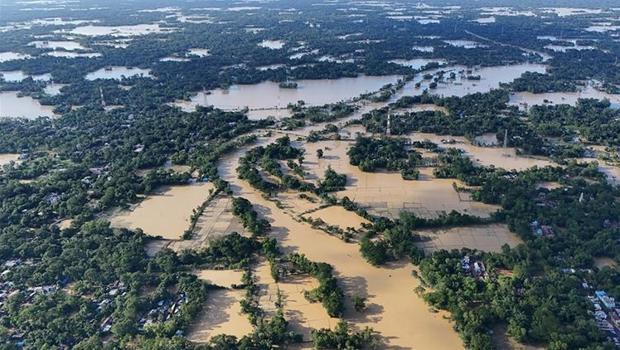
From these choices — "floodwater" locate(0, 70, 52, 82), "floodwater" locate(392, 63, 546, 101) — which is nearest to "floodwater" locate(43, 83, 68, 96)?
"floodwater" locate(0, 70, 52, 82)

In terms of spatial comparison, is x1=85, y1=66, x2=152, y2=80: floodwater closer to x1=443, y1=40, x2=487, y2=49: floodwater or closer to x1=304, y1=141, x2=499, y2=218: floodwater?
x1=304, y1=141, x2=499, y2=218: floodwater

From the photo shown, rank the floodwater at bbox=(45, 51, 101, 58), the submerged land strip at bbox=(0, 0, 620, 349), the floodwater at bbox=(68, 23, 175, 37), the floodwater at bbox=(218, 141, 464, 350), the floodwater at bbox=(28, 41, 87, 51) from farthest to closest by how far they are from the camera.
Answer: the floodwater at bbox=(68, 23, 175, 37) < the floodwater at bbox=(28, 41, 87, 51) < the floodwater at bbox=(45, 51, 101, 58) < the submerged land strip at bbox=(0, 0, 620, 349) < the floodwater at bbox=(218, 141, 464, 350)

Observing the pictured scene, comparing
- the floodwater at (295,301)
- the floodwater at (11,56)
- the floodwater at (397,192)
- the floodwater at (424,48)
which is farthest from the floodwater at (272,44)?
the floodwater at (295,301)

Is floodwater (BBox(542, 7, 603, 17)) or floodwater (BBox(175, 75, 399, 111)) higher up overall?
floodwater (BBox(542, 7, 603, 17))

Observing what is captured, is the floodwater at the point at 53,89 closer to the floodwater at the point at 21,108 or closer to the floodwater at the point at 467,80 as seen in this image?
the floodwater at the point at 21,108

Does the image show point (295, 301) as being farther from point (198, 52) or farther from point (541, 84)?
point (198, 52)

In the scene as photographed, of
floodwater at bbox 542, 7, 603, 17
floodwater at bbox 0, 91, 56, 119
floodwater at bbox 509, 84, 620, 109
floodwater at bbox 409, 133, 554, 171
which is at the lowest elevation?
floodwater at bbox 409, 133, 554, 171

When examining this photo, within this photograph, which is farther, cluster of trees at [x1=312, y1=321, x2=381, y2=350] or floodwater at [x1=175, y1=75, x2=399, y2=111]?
floodwater at [x1=175, y1=75, x2=399, y2=111]
